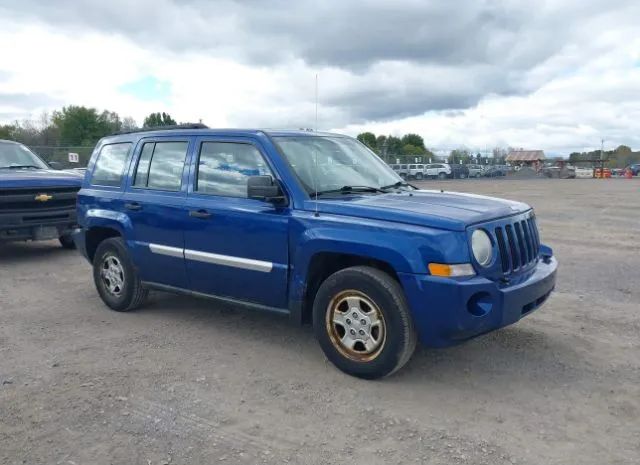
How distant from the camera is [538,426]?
360 cm

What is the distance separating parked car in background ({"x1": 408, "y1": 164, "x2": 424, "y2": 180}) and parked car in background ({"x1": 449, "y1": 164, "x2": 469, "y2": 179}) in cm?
387

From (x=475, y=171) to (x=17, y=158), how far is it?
47708 mm

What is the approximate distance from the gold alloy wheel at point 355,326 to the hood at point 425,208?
1.97 feet

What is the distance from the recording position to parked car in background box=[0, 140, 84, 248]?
8738 mm

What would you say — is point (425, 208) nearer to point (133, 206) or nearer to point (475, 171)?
point (133, 206)

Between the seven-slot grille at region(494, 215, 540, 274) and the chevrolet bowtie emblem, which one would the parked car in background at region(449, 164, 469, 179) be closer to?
the chevrolet bowtie emblem

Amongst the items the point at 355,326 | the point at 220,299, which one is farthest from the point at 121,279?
the point at 355,326

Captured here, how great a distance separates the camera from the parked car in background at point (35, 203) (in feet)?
28.7

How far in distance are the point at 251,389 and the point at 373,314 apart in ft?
3.32

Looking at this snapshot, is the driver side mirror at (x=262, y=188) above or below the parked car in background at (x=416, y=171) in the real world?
above

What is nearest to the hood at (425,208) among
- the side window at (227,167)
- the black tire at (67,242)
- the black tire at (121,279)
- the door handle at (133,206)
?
the side window at (227,167)

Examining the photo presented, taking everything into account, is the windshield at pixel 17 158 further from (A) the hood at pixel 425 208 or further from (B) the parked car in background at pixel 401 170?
(A) the hood at pixel 425 208

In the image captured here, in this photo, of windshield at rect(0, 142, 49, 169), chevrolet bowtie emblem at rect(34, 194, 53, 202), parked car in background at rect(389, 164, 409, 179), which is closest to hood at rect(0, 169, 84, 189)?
chevrolet bowtie emblem at rect(34, 194, 53, 202)

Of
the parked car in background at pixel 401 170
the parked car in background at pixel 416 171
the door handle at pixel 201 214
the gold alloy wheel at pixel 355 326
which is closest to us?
the gold alloy wheel at pixel 355 326
